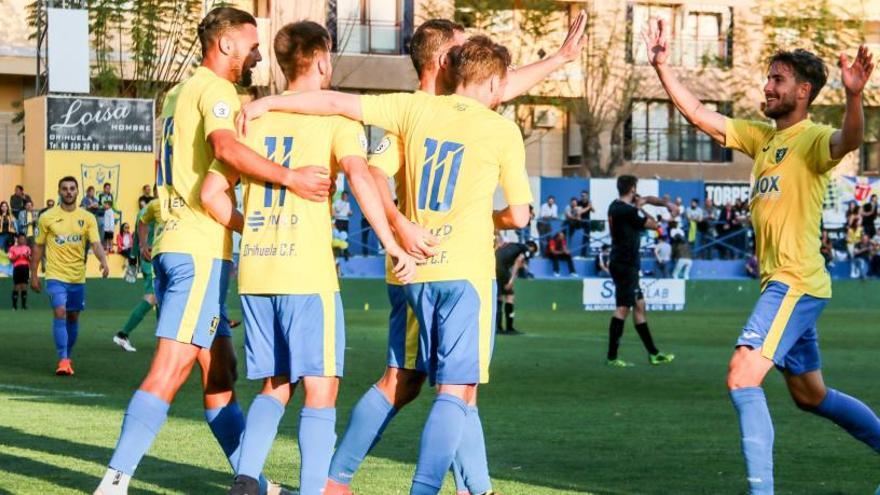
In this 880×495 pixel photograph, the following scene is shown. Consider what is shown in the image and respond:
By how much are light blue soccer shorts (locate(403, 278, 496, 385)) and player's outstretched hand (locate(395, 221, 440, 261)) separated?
15 cm

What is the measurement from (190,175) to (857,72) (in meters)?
3.18

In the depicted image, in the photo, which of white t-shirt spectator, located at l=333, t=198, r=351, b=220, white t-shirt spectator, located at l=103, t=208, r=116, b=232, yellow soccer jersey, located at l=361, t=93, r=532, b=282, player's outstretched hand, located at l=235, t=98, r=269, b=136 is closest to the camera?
yellow soccer jersey, located at l=361, t=93, r=532, b=282

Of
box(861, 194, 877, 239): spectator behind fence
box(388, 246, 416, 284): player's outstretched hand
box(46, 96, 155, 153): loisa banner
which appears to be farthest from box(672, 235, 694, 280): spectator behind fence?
box(388, 246, 416, 284): player's outstretched hand

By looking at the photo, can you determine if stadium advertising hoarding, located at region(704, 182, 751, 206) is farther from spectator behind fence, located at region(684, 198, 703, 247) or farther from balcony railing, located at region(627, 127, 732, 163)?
balcony railing, located at region(627, 127, 732, 163)

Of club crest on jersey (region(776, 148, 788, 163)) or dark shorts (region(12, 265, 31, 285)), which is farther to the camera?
dark shorts (region(12, 265, 31, 285))

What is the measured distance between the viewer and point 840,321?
30375mm

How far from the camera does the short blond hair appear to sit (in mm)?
7004

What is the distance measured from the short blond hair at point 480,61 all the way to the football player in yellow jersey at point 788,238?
1.65 meters

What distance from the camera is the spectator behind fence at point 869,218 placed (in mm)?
42406

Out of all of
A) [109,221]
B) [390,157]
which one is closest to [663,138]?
[109,221]

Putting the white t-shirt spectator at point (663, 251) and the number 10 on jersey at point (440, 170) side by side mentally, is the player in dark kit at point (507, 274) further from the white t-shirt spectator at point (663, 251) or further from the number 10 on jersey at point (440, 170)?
the number 10 on jersey at point (440, 170)

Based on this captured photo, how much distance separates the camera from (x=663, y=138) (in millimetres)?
61000

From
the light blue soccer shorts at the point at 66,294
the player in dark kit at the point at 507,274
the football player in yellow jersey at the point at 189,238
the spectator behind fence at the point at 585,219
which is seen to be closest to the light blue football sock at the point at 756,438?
the football player in yellow jersey at the point at 189,238

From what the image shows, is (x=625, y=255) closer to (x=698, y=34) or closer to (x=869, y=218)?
(x=869, y=218)
